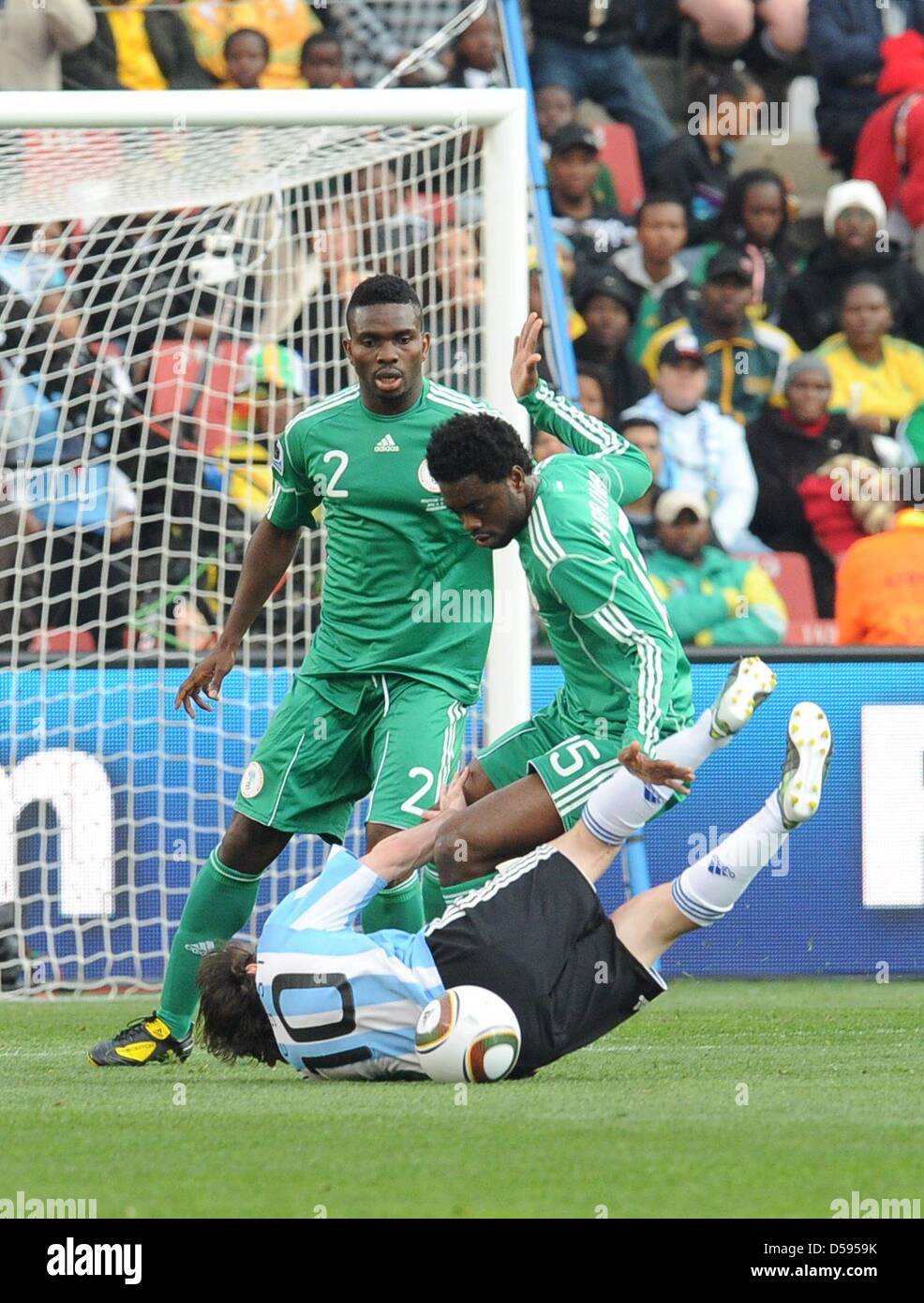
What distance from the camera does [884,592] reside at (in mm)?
8992

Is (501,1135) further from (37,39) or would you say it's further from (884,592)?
(37,39)

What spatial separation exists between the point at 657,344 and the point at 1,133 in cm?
429

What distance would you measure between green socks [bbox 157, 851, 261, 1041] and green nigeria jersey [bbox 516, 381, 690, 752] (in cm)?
109

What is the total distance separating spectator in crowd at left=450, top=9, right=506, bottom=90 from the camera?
11117 mm

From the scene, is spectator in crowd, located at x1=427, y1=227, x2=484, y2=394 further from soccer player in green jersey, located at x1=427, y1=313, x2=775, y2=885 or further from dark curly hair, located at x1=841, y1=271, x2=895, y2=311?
dark curly hair, located at x1=841, y1=271, x2=895, y2=311

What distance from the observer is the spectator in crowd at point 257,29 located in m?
11.1

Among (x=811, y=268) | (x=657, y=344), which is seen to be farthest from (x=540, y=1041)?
(x=811, y=268)

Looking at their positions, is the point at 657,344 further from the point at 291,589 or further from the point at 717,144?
the point at 291,589

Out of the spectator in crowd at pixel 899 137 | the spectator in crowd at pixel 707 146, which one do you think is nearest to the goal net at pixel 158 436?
the spectator in crowd at pixel 707 146

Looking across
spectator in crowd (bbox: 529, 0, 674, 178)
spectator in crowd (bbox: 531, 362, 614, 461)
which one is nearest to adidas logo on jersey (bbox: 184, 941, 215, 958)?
spectator in crowd (bbox: 531, 362, 614, 461)

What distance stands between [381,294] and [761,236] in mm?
6120

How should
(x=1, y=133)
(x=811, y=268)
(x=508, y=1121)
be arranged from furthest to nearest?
(x=811, y=268), (x=1, y=133), (x=508, y=1121)

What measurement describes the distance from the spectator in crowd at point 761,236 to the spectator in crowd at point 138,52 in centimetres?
285

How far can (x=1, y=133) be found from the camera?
724 centimetres
